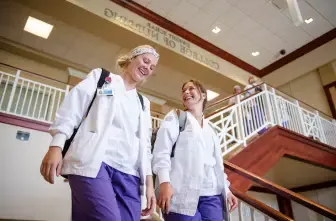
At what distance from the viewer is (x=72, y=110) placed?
3.47 ft

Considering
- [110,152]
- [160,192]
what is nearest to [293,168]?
[160,192]

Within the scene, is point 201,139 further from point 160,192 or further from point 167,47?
point 167,47

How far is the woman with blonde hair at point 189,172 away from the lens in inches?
53.0

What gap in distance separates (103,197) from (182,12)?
6537 millimetres

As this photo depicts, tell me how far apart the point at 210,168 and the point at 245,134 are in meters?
2.91

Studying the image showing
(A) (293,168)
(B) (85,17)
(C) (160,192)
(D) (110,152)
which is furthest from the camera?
(B) (85,17)

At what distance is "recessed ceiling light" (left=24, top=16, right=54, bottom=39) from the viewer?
6113 mm

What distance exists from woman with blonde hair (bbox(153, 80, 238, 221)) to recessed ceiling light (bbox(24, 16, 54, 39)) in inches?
227

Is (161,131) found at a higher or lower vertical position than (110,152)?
higher

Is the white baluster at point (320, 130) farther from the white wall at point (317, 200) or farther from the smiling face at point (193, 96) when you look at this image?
the smiling face at point (193, 96)

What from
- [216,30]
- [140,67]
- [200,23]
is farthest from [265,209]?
[216,30]

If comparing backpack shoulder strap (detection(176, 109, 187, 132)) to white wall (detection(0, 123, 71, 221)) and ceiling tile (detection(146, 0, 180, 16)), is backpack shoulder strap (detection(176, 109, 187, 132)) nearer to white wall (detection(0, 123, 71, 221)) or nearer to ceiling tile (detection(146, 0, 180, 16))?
white wall (detection(0, 123, 71, 221))

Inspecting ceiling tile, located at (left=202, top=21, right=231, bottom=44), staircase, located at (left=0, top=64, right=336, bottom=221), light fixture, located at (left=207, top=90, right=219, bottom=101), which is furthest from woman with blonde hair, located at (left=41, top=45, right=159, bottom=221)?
light fixture, located at (left=207, top=90, right=219, bottom=101)

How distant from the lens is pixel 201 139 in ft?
5.24
